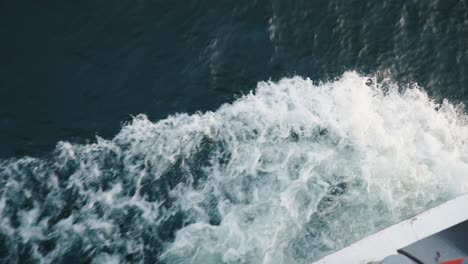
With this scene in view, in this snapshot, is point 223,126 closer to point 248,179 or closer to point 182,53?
point 248,179

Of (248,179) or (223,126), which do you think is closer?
(248,179)

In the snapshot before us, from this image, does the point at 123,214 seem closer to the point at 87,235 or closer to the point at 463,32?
the point at 87,235

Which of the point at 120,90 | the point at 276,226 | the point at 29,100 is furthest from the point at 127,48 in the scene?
the point at 276,226

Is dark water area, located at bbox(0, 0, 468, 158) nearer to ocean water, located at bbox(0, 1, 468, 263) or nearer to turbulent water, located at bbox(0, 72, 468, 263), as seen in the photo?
ocean water, located at bbox(0, 1, 468, 263)

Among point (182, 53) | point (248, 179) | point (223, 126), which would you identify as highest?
point (182, 53)

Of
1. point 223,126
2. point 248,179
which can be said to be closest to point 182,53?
point 223,126

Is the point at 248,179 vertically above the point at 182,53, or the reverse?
the point at 182,53
